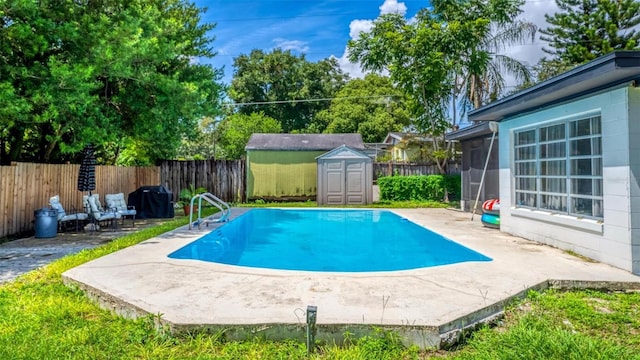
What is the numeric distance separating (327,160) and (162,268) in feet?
35.5

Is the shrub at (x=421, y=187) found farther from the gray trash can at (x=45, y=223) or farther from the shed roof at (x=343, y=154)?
the gray trash can at (x=45, y=223)

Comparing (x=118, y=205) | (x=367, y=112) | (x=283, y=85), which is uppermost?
(x=283, y=85)

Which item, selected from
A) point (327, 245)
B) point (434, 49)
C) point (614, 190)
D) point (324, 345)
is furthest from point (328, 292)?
point (434, 49)

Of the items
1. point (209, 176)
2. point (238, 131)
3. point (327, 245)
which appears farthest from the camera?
point (238, 131)

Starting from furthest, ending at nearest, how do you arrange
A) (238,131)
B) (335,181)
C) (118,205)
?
(238,131) → (335,181) → (118,205)

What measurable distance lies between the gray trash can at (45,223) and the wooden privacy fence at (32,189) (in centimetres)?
63

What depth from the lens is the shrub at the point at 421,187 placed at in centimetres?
1521

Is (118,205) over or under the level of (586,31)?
under

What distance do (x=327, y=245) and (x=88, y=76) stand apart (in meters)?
5.58

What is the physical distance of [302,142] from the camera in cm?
1647

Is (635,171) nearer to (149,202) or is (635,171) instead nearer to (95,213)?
(95,213)

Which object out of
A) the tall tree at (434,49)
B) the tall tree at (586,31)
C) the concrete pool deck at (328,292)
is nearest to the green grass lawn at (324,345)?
the concrete pool deck at (328,292)

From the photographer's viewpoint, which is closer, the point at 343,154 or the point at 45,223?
the point at 45,223

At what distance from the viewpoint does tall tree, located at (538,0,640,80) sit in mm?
19812
